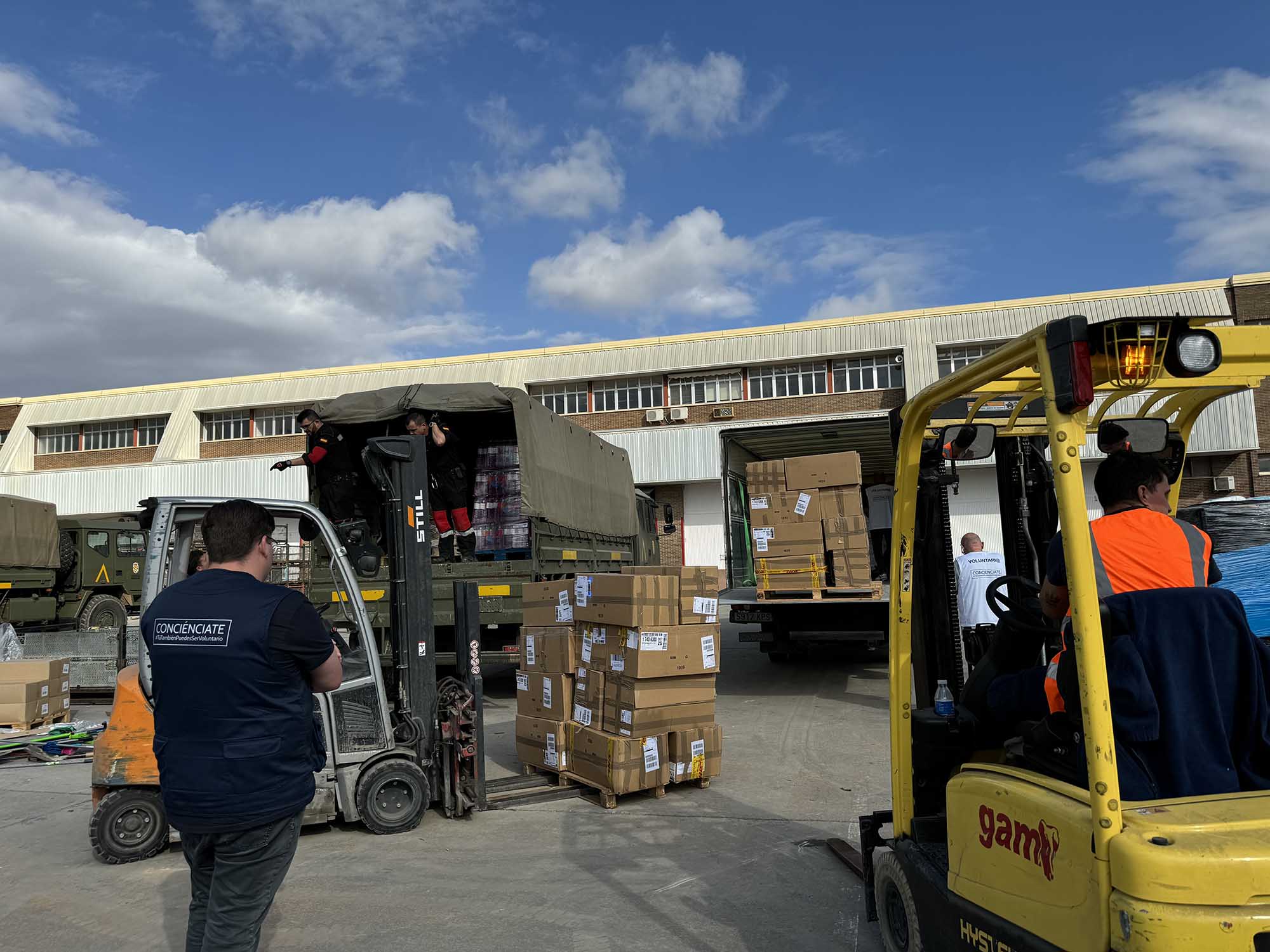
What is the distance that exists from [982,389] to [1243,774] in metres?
1.66

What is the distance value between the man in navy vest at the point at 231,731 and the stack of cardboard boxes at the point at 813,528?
780 cm

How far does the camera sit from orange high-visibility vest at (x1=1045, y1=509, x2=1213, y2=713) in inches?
94.7

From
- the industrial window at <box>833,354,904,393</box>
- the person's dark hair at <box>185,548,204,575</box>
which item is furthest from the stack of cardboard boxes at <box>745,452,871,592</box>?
the industrial window at <box>833,354,904,393</box>

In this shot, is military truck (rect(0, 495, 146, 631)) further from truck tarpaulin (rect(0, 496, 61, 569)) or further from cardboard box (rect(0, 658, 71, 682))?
cardboard box (rect(0, 658, 71, 682))

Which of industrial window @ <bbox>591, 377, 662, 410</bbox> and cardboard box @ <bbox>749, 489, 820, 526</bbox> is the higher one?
industrial window @ <bbox>591, 377, 662, 410</bbox>

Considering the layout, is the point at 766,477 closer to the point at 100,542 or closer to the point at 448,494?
the point at 448,494

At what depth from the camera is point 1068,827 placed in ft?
7.19

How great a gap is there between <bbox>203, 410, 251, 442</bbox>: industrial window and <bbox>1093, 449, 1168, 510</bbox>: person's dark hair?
36358 mm

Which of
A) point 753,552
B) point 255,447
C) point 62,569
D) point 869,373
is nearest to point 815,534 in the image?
point 753,552

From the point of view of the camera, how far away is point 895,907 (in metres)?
3.44

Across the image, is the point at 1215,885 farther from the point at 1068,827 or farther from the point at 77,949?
the point at 77,949

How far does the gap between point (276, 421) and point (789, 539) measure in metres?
29.2

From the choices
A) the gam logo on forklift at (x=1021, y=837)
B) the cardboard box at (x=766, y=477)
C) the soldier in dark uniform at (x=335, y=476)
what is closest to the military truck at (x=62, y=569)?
the soldier in dark uniform at (x=335, y=476)

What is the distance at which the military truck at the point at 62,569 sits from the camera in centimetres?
1548
